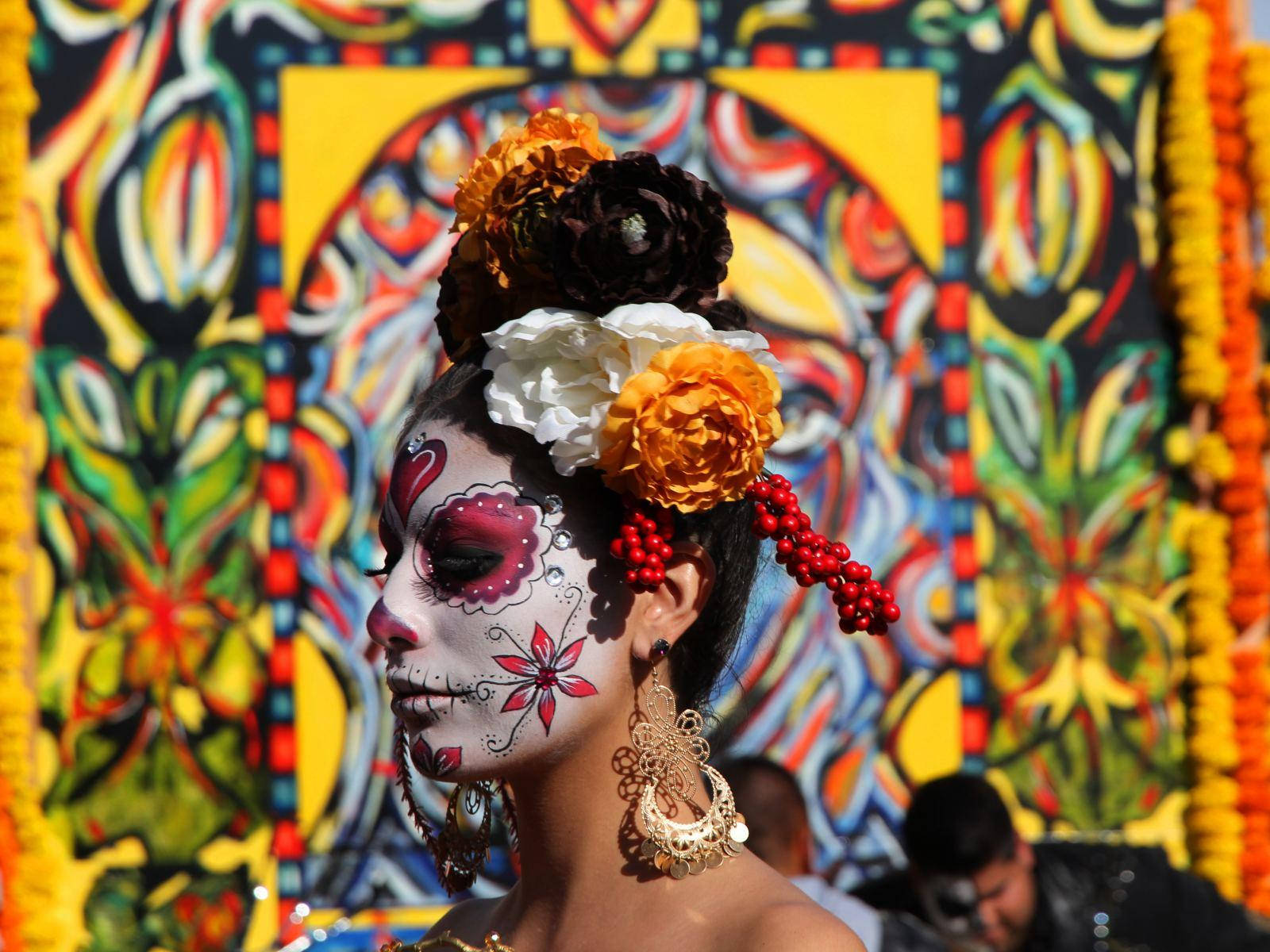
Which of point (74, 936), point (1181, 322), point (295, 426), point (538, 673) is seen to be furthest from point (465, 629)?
point (1181, 322)

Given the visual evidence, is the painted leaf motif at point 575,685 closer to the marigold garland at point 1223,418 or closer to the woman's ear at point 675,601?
the woman's ear at point 675,601

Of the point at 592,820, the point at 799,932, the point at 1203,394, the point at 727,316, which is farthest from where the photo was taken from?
the point at 1203,394

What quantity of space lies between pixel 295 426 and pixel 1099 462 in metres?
2.04

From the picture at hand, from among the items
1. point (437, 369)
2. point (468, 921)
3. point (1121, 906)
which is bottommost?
point (1121, 906)

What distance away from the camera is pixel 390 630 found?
1771 millimetres

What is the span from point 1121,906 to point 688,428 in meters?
2.70

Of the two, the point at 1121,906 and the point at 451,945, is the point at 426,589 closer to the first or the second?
the point at 451,945

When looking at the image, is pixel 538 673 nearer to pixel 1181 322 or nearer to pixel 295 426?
pixel 295 426

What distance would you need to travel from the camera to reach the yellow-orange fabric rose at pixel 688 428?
171 cm

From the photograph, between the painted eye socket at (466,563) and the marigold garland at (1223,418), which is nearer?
the painted eye socket at (466,563)

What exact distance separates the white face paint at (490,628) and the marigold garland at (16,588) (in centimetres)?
229

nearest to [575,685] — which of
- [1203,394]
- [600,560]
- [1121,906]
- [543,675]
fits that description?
[543,675]

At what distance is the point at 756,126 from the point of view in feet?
13.4

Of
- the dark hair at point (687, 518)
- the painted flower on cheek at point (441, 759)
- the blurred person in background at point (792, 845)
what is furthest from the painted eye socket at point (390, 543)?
the blurred person in background at point (792, 845)
